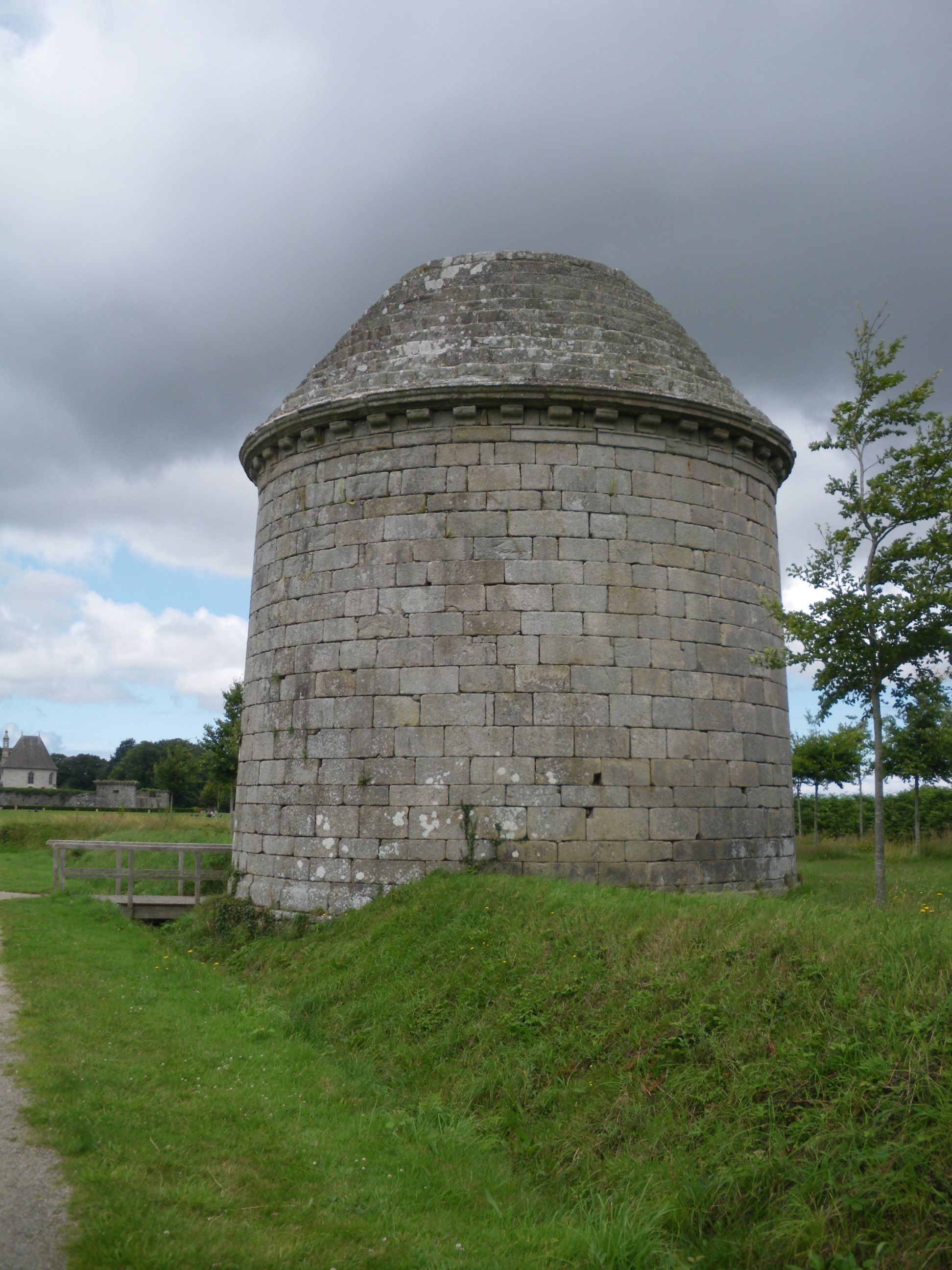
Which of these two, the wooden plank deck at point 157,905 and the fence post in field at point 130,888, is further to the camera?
the fence post in field at point 130,888

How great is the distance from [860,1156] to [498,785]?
5275 millimetres

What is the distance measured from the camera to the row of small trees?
19828 millimetres

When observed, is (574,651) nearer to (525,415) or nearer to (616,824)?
(616,824)

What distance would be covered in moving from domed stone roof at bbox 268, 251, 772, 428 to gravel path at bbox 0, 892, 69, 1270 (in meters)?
7.19

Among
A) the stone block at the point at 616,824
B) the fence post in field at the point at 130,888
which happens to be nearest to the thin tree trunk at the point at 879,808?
Result: the stone block at the point at 616,824

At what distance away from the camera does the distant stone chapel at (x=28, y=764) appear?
A: 7231cm

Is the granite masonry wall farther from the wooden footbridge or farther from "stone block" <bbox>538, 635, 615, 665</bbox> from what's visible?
the wooden footbridge

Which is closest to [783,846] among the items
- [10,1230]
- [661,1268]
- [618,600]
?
[618,600]

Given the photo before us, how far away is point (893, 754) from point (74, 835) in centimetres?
1953

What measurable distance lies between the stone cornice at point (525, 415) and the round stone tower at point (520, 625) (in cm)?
3

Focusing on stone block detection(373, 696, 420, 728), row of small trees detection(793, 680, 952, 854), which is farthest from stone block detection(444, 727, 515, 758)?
row of small trees detection(793, 680, 952, 854)

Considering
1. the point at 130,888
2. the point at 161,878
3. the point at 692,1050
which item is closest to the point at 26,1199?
the point at 692,1050

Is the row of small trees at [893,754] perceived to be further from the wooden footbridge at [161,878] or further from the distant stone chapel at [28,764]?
the distant stone chapel at [28,764]

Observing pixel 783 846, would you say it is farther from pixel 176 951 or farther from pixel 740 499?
pixel 176 951
